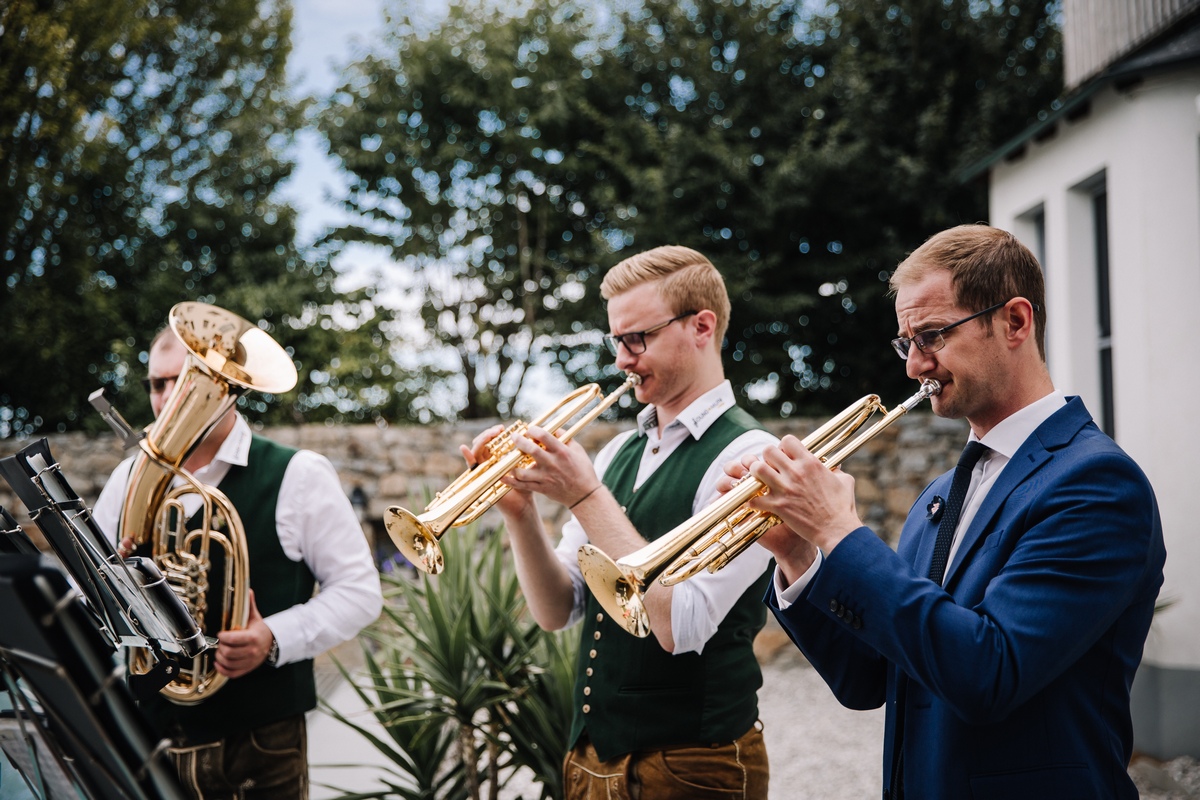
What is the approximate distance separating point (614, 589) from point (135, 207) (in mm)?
13519

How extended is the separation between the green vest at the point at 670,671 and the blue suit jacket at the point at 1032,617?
2.35 feet

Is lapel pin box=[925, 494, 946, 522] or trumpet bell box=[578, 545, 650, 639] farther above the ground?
lapel pin box=[925, 494, 946, 522]

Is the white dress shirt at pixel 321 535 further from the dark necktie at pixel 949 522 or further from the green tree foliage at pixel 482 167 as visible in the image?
the green tree foliage at pixel 482 167

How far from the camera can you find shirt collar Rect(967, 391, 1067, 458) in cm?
180

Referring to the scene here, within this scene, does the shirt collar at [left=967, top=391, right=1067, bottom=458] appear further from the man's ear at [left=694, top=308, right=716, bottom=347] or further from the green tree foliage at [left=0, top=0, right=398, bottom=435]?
the green tree foliage at [left=0, top=0, right=398, bottom=435]

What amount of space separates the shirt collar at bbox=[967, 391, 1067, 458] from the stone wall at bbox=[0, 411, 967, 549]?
26.4 ft

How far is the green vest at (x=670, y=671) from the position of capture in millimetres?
2402

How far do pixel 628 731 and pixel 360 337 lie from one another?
11135 millimetres

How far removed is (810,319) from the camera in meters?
13.1

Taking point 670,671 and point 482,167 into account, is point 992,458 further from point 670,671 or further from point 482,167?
point 482,167

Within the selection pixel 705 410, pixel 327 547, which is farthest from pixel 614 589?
pixel 327 547

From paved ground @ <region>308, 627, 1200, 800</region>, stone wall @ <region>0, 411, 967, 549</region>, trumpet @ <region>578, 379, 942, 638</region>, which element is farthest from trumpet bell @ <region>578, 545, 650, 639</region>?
stone wall @ <region>0, 411, 967, 549</region>

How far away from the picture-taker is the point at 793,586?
6.34 ft

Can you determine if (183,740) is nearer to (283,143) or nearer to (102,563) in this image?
(102,563)
